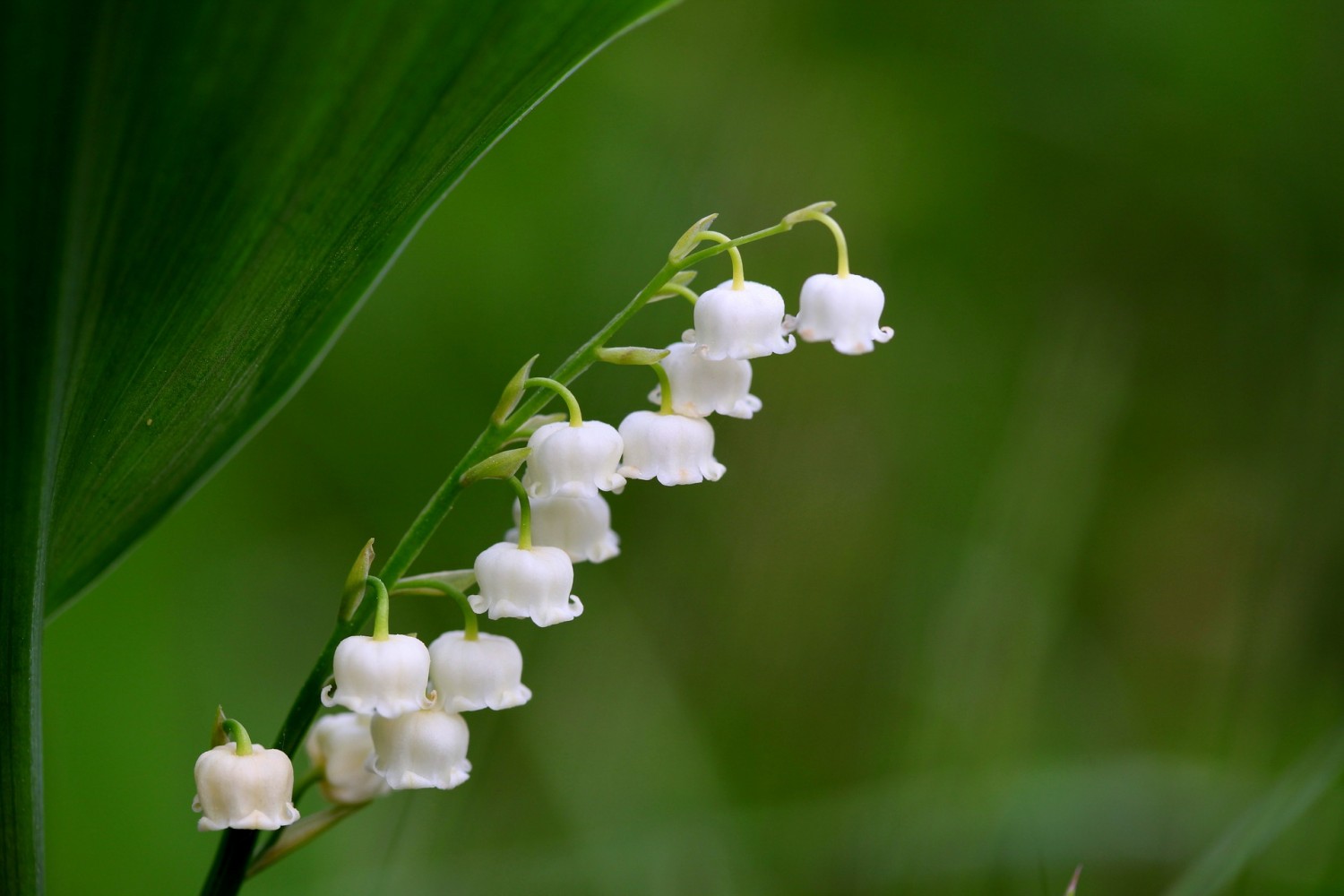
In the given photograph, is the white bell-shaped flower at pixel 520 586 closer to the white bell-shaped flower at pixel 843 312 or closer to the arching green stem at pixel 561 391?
the arching green stem at pixel 561 391

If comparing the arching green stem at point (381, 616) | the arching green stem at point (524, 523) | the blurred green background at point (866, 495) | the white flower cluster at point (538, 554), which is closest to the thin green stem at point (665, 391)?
the white flower cluster at point (538, 554)

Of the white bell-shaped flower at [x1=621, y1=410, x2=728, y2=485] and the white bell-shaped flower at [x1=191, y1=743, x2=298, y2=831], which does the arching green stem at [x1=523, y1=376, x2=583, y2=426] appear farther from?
the white bell-shaped flower at [x1=191, y1=743, x2=298, y2=831]

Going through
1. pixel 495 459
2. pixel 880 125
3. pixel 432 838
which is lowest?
pixel 432 838

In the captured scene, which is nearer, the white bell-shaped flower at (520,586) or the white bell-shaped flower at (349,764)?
the white bell-shaped flower at (520,586)

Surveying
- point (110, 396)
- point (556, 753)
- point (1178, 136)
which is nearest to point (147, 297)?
point (110, 396)

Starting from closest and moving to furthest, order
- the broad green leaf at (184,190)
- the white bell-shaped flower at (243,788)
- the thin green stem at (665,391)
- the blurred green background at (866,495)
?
1. the broad green leaf at (184,190)
2. the white bell-shaped flower at (243,788)
3. the thin green stem at (665,391)
4. the blurred green background at (866,495)

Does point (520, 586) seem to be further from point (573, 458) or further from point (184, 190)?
point (184, 190)

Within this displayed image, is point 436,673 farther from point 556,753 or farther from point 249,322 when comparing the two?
point 556,753

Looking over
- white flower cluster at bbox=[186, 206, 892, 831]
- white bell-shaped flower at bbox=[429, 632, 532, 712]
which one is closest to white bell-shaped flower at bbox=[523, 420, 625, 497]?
white flower cluster at bbox=[186, 206, 892, 831]
